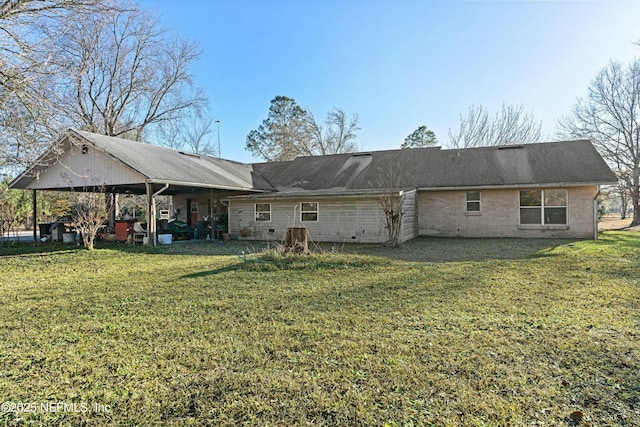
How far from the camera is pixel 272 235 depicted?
1661 cm

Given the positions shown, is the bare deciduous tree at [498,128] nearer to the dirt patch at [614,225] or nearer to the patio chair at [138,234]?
the dirt patch at [614,225]

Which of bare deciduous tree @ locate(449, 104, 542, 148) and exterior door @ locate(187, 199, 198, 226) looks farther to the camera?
bare deciduous tree @ locate(449, 104, 542, 148)

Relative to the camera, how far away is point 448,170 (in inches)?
682

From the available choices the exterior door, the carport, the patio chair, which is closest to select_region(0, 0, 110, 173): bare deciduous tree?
the carport

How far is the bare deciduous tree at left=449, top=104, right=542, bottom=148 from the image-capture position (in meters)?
30.4

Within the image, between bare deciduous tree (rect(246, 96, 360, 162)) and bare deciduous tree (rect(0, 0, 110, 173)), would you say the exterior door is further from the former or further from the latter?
bare deciduous tree (rect(246, 96, 360, 162))

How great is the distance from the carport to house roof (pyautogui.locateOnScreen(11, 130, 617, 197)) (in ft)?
0.16

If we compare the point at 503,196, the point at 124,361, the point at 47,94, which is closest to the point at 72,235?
the point at 47,94

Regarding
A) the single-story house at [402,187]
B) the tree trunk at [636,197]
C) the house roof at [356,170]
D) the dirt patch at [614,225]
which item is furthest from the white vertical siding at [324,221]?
the tree trunk at [636,197]

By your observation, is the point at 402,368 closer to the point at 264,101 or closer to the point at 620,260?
the point at 620,260

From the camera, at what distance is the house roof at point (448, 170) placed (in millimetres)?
15070

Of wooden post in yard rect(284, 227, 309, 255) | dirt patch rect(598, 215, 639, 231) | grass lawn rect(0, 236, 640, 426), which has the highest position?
wooden post in yard rect(284, 227, 309, 255)

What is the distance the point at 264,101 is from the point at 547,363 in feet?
115

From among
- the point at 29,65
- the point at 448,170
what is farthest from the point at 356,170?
the point at 29,65
